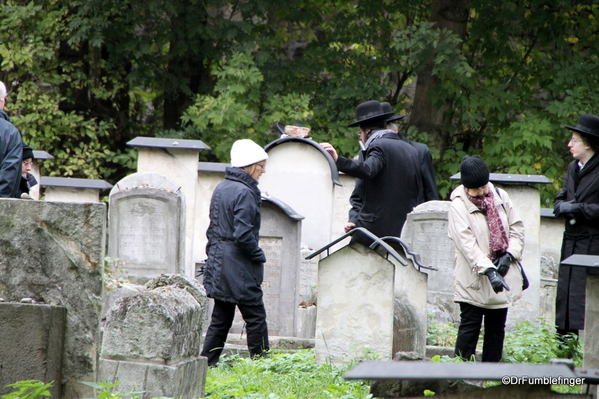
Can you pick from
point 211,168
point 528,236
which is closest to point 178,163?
point 211,168

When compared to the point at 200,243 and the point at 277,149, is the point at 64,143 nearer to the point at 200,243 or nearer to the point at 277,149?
the point at 200,243

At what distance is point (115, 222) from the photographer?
8.95 metres

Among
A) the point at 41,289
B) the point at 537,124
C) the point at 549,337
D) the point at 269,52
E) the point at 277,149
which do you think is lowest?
the point at 549,337

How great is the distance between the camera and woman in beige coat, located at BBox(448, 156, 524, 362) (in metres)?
5.49

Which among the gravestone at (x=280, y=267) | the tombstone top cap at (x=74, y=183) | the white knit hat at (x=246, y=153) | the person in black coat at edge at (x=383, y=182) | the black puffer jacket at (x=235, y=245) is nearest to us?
the black puffer jacket at (x=235, y=245)

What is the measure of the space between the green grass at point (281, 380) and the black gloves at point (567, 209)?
7.26ft

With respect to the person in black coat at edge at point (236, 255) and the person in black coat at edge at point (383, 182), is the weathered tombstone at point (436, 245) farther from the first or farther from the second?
the person in black coat at edge at point (236, 255)

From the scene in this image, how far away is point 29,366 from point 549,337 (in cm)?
460

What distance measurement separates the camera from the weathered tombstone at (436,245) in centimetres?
865

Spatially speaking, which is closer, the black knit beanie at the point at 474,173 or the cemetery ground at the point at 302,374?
the cemetery ground at the point at 302,374

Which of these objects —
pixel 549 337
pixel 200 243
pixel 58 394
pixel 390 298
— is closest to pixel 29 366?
pixel 58 394

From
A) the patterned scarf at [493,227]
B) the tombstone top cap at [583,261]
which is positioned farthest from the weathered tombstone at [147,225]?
the tombstone top cap at [583,261]

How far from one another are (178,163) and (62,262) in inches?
258

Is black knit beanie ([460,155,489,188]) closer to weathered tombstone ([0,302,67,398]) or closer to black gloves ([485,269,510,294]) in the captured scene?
black gloves ([485,269,510,294])
